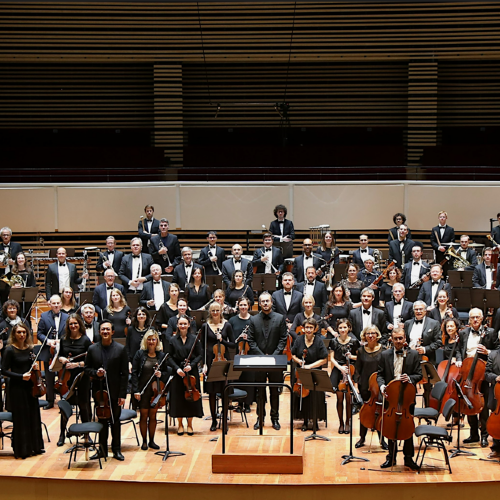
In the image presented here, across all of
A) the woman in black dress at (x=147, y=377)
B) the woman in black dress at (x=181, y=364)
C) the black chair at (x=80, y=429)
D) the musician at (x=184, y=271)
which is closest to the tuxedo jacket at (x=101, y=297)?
the musician at (x=184, y=271)

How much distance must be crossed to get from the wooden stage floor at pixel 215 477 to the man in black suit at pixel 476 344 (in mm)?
161

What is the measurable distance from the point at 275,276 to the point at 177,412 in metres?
2.38

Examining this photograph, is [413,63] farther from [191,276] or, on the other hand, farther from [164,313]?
[164,313]

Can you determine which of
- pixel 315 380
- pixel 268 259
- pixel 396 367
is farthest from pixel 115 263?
pixel 396 367

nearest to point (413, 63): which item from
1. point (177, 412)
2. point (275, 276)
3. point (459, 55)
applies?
point (459, 55)

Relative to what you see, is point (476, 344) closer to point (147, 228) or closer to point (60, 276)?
point (60, 276)

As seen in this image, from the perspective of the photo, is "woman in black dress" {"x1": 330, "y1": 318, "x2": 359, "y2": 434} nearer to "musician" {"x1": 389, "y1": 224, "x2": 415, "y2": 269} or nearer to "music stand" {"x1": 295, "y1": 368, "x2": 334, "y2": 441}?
"music stand" {"x1": 295, "y1": 368, "x2": 334, "y2": 441}

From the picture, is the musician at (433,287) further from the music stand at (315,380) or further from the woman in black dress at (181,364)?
the woman in black dress at (181,364)

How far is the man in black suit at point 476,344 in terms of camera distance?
6645mm

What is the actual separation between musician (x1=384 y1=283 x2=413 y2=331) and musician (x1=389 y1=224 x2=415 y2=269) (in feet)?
6.10

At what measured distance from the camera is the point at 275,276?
879cm

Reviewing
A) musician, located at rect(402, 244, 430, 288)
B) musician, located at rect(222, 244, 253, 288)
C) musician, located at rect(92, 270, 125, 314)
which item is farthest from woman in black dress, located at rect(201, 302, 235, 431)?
musician, located at rect(402, 244, 430, 288)

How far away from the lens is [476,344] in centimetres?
680

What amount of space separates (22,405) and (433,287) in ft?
14.7
